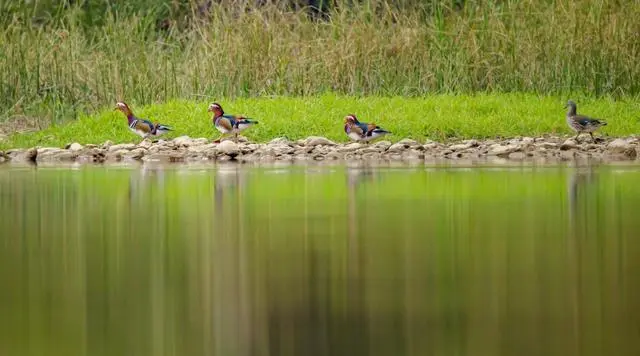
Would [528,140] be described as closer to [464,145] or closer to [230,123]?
[464,145]

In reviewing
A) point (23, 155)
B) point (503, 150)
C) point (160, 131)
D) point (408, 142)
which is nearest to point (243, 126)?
point (160, 131)

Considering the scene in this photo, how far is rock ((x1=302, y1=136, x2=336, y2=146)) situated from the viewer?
61.6 ft

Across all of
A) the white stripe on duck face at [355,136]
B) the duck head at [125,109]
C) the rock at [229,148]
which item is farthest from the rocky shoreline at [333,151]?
the duck head at [125,109]

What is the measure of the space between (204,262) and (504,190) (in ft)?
17.5

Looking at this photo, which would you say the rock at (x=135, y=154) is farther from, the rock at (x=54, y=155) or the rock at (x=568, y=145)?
the rock at (x=568, y=145)

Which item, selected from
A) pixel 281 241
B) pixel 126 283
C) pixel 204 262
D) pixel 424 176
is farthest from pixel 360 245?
pixel 424 176

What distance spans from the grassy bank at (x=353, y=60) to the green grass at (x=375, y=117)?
0.78 metres

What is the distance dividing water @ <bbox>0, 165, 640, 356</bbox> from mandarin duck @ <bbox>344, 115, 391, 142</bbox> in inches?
194

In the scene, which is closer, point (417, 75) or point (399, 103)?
point (399, 103)

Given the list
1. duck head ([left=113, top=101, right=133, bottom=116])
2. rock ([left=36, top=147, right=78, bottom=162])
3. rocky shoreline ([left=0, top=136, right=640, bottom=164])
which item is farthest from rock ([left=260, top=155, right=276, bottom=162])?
rock ([left=36, top=147, right=78, bottom=162])

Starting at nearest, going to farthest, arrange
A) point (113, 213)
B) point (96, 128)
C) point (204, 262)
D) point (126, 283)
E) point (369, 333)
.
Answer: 1. point (369, 333)
2. point (126, 283)
3. point (204, 262)
4. point (113, 213)
5. point (96, 128)

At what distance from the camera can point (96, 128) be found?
2027 centimetres

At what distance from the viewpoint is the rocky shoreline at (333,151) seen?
58.1ft

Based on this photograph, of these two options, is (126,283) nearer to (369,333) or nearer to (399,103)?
(369,333)
